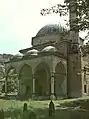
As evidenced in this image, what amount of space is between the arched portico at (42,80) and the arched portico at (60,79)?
1304 mm

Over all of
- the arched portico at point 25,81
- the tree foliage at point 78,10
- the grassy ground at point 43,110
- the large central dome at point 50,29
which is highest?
the large central dome at point 50,29

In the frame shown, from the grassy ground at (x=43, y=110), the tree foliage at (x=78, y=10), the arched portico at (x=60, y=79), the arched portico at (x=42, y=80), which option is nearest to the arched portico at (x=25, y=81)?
the arched portico at (x=42, y=80)

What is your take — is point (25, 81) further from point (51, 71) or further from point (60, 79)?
point (51, 71)

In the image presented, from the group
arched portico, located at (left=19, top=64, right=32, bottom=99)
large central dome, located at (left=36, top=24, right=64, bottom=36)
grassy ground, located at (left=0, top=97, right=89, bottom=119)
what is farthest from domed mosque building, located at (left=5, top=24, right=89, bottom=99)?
grassy ground, located at (left=0, top=97, right=89, bottom=119)

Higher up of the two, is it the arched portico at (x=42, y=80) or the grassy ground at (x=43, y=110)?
the arched portico at (x=42, y=80)

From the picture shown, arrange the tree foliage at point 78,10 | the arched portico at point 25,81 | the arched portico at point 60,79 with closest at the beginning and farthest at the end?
the tree foliage at point 78,10, the arched portico at point 60,79, the arched portico at point 25,81

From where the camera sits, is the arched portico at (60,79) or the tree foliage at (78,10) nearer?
the tree foliage at (78,10)

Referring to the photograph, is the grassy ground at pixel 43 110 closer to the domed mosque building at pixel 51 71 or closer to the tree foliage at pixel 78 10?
Result: the tree foliage at pixel 78 10

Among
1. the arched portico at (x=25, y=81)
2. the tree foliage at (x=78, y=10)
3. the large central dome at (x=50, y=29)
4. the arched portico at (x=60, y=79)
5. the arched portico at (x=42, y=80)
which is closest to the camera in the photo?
the tree foliage at (x=78, y=10)

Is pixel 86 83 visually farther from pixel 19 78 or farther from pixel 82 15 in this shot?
pixel 82 15

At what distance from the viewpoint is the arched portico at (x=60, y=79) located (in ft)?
117

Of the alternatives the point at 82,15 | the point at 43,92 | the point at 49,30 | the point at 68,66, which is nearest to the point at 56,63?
the point at 68,66

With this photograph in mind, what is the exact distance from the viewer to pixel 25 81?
3900 centimetres

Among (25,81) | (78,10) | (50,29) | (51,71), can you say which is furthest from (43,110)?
(50,29)
